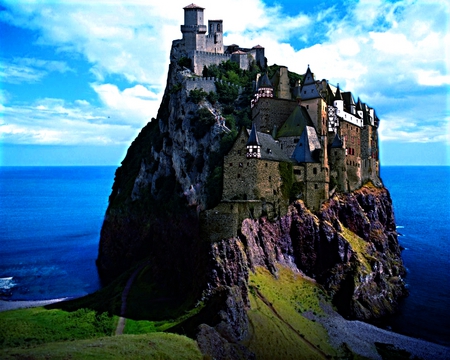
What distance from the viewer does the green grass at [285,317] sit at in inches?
2141

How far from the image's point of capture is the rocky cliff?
6191cm

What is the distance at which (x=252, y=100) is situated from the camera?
3612 inches

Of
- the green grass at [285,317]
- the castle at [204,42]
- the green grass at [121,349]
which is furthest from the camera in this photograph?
the castle at [204,42]

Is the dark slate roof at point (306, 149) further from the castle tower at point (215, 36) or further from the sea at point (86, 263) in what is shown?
the castle tower at point (215, 36)

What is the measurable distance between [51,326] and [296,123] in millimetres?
48649

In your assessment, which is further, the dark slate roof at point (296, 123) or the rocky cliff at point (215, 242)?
the dark slate roof at point (296, 123)

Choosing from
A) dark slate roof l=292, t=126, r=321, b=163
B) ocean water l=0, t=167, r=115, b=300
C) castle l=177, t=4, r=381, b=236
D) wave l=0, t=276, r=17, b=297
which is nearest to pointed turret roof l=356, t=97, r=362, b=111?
castle l=177, t=4, r=381, b=236

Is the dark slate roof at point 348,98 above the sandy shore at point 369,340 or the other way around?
above

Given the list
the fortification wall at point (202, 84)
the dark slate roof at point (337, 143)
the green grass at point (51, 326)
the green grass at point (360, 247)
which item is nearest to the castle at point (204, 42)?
the fortification wall at point (202, 84)

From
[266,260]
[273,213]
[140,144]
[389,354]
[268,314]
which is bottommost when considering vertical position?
[389,354]

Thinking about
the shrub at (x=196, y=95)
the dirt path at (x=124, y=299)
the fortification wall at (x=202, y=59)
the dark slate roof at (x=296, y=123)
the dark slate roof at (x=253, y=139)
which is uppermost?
the fortification wall at (x=202, y=59)

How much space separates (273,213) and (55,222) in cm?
12701

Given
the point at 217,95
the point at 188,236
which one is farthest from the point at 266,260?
the point at 217,95

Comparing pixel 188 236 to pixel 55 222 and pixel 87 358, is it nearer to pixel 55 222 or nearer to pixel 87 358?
pixel 87 358
